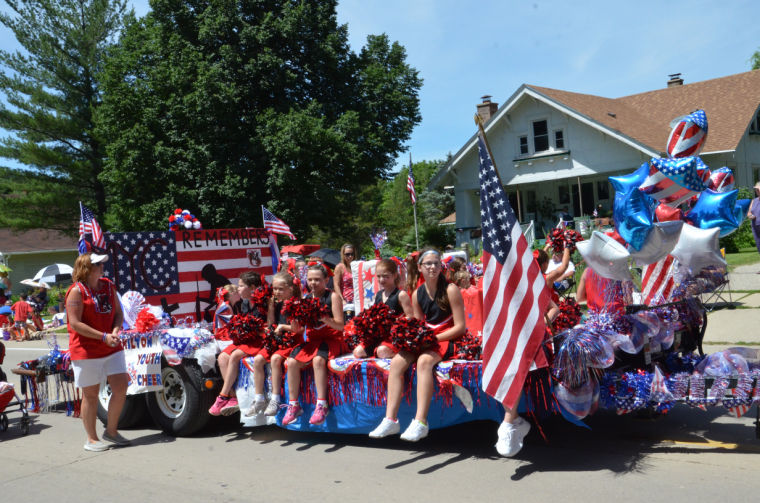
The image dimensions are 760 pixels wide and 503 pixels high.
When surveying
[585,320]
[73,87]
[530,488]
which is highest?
[73,87]

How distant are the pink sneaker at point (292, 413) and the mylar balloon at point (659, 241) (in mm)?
3324

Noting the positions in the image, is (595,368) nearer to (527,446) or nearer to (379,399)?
(527,446)

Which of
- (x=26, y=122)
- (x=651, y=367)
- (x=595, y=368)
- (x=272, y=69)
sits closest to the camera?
(x=595, y=368)

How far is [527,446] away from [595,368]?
102cm

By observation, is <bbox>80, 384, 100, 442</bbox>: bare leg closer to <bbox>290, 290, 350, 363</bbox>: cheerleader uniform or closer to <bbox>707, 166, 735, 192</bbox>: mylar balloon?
<bbox>290, 290, 350, 363</bbox>: cheerleader uniform

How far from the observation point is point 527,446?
5844mm

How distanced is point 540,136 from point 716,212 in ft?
79.4

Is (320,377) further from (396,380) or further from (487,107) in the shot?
(487,107)

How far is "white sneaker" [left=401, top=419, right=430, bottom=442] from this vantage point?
18.0 ft

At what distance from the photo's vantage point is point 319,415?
6.23m

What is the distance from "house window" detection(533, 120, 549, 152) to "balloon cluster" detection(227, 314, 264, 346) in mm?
24549

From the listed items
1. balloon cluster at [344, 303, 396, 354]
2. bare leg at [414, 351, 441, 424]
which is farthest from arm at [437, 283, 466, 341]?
balloon cluster at [344, 303, 396, 354]

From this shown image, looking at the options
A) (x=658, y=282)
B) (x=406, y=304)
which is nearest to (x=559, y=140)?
(x=658, y=282)

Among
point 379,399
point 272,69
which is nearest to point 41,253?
point 272,69
